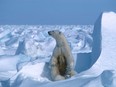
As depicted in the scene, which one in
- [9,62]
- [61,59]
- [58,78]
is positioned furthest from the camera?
[9,62]

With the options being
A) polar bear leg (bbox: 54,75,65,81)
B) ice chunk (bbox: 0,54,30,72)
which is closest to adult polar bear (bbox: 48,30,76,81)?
polar bear leg (bbox: 54,75,65,81)

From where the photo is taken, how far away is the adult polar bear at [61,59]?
475cm

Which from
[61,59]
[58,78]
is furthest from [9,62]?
[58,78]

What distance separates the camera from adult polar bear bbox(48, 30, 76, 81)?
15.6 feet

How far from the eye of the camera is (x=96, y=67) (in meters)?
4.57

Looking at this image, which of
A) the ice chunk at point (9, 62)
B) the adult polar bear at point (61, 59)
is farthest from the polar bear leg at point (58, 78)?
the ice chunk at point (9, 62)

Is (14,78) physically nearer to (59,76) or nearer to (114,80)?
(59,76)

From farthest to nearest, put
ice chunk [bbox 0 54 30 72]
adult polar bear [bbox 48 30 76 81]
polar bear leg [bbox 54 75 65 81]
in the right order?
ice chunk [bbox 0 54 30 72] → adult polar bear [bbox 48 30 76 81] → polar bear leg [bbox 54 75 65 81]

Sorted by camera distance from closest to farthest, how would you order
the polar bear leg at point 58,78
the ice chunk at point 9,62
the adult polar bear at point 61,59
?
1. the polar bear leg at point 58,78
2. the adult polar bear at point 61,59
3. the ice chunk at point 9,62

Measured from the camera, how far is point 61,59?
4.90 m

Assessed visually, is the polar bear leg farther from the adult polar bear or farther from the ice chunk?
the ice chunk

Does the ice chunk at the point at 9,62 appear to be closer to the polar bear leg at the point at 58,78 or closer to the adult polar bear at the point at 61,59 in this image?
the adult polar bear at the point at 61,59

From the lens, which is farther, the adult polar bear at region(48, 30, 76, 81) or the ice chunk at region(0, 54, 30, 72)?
the ice chunk at region(0, 54, 30, 72)

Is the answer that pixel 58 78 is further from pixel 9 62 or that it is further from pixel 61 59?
pixel 9 62
